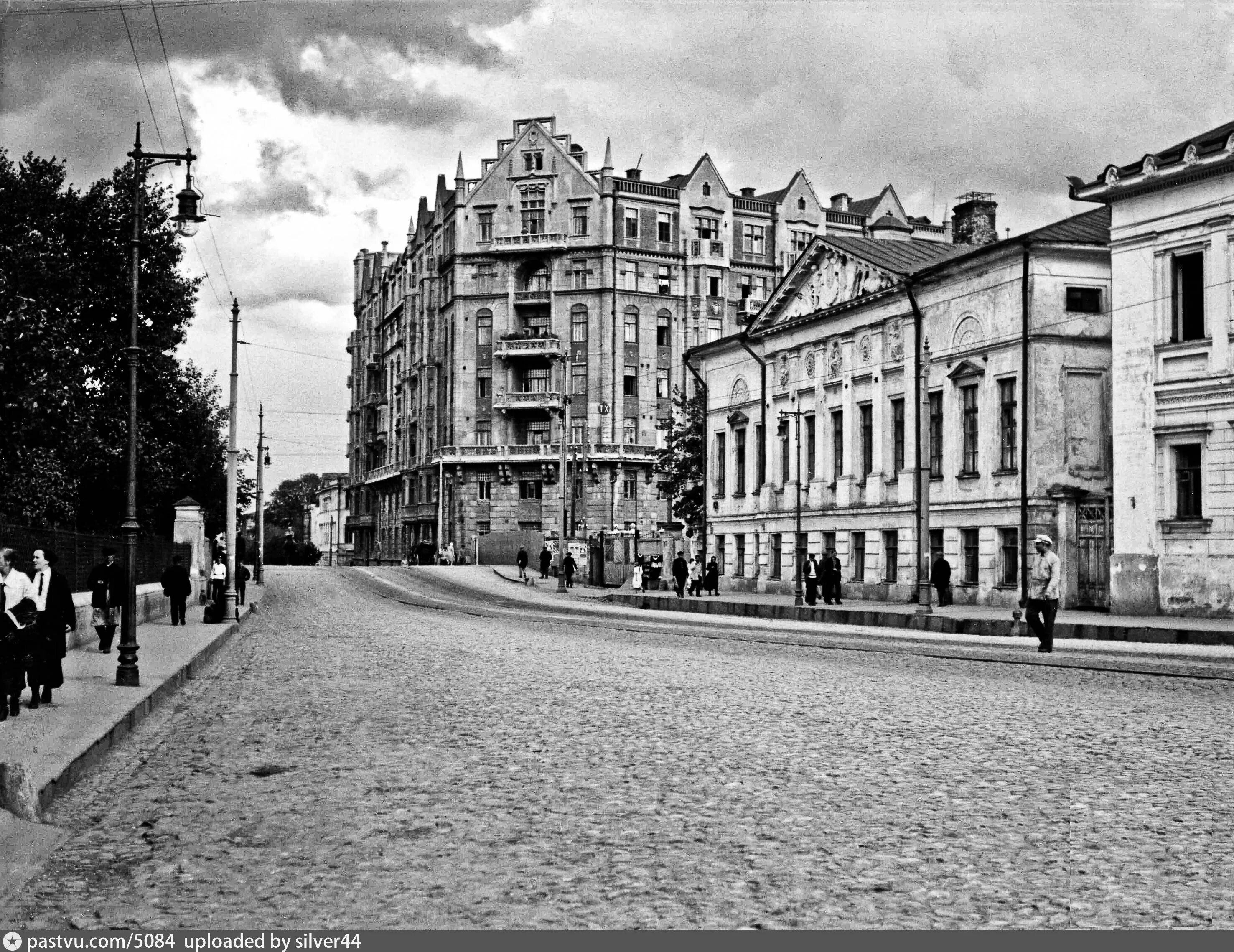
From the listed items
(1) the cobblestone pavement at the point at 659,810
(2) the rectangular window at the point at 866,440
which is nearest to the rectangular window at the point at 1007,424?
(2) the rectangular window at the point at 866,440

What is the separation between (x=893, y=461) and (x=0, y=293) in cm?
2634

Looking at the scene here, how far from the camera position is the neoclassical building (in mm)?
38562

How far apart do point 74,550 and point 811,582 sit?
22.1 m

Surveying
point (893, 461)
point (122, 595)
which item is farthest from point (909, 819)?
point (893, 461)

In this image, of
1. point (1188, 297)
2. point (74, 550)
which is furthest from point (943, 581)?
point (74, 550)

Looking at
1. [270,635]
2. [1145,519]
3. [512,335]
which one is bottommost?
[270,635]

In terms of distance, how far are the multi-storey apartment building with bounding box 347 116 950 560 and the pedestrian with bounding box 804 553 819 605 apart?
48283 millimetres

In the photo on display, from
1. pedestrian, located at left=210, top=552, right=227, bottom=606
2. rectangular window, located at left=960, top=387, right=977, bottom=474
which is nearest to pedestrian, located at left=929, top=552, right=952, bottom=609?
rectangular window, located at left=960, top=387, right=977, bottom=474

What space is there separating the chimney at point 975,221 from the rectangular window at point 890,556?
1095 centimetres

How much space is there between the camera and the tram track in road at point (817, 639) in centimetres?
2023

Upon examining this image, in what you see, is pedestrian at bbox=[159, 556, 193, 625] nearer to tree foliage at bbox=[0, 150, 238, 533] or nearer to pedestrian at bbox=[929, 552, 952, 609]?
tree foliage at bbox=[0, 150, 238, 533]

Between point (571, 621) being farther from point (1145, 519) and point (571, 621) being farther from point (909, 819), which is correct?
point (909, 819)

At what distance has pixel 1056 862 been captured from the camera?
694 centimetres

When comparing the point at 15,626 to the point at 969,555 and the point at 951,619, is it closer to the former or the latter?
the point at 951,619
